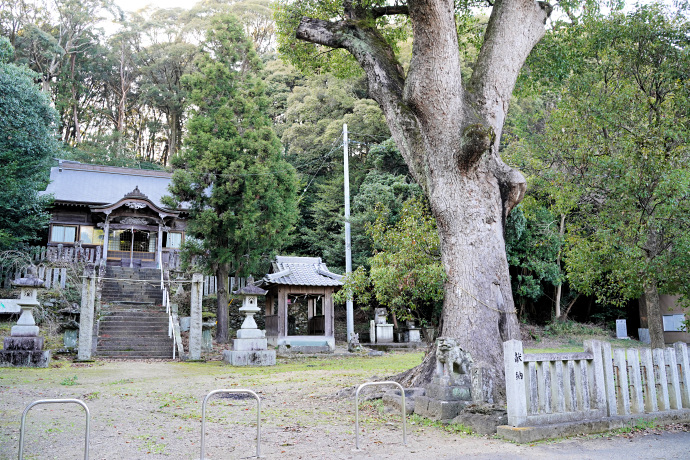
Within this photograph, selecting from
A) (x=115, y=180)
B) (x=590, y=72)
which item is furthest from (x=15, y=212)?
(x=590, y=72)

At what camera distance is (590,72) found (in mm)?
10352

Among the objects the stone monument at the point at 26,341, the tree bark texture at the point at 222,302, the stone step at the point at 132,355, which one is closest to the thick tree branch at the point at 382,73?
the stone monument at the point at 26,341

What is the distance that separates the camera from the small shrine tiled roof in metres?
17.8

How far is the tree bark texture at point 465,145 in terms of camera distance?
7.04m

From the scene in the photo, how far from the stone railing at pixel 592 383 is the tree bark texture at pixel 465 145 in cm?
111

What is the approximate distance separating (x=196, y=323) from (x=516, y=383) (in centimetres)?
1107

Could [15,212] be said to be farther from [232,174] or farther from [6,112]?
[232,174]

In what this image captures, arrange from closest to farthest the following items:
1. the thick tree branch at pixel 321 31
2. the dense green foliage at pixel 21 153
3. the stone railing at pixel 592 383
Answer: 1. the stone railing at pixel 592 383
2. the thick tree branch at pixel 321 31
3. the dense green foliage at pixel 21 153

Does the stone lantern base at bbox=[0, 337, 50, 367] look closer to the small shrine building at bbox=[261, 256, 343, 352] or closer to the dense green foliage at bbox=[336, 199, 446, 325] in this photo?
the small shrine building at bbox=[261, 256, 343, 352]

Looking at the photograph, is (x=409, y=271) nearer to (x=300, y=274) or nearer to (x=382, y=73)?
(x=382, y=73)

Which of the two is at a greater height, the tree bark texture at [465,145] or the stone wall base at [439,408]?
the tree bark texture at [465,145]

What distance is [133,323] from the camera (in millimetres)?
16203

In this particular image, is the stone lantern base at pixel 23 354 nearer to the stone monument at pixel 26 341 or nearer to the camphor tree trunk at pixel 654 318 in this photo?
the stone monument at pixel 26 341

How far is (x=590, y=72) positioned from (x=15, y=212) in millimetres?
20138
